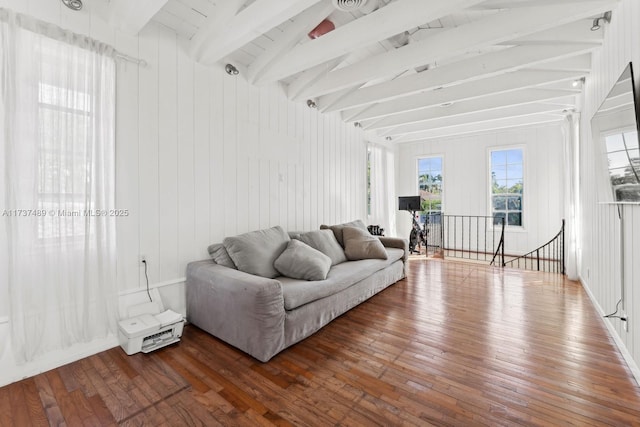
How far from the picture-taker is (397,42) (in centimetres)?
310

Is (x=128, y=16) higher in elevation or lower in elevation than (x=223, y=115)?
higher

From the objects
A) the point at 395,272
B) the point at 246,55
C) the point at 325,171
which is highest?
the point at 246,55

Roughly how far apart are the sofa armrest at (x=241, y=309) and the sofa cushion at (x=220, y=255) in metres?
0.16

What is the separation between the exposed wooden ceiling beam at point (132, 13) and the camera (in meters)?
2.01

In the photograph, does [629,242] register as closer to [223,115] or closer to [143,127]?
[223,115]

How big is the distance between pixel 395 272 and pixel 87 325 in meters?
3.34

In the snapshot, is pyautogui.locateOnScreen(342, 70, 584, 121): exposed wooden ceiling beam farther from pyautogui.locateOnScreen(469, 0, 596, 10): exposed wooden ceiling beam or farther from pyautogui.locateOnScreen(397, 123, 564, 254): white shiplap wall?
pyautogui.locateOnScreen(397, 123, 564, 254): white shiplap wall

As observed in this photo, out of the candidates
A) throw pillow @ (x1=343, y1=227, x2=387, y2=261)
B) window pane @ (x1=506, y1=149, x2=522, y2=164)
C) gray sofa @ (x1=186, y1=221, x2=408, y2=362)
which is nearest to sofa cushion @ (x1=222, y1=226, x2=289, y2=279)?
gray sofa @ (x1=186, y1=221, x2=408, y2=362)

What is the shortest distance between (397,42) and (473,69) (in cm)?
86

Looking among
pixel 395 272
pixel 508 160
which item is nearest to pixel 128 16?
pixel 395 272

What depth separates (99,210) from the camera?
2.16 metres

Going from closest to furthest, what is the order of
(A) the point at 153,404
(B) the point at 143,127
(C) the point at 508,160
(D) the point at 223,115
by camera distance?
(A) the point at 153,404, (B) the point at 143,127, (D) the point at 223,115, (C) the point at 508,160

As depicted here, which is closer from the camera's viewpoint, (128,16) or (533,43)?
(128,16)

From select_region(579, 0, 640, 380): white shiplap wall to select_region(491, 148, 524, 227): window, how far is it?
236 centimetres
